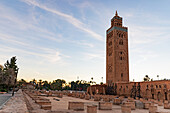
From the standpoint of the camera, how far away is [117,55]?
222 feet

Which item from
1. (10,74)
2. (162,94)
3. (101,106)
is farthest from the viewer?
(10,74)

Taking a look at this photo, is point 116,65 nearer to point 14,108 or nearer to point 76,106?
point 76,106

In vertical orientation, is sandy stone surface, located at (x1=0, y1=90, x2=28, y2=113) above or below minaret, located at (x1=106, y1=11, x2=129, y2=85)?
below

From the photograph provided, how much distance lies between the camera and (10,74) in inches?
1639

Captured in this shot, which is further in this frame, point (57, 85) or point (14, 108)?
point (57, 85)

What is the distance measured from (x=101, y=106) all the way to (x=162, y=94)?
29172 mm

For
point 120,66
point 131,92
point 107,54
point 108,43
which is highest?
point 108,43

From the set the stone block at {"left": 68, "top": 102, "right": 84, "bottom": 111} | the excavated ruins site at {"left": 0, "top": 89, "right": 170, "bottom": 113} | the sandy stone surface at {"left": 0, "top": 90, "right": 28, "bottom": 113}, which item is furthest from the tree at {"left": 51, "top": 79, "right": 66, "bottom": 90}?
the sandy stone surface at {"left": 0, "top": 90, "right": 28, "bottom": 113}

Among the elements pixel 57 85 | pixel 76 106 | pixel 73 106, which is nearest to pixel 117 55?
pixel 76 106

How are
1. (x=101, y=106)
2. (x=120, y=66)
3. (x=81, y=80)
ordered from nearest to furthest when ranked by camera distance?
(x=101, y=106), (x=120, y=66), (x=81, y=80)

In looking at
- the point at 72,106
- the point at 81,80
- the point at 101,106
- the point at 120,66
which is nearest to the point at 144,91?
the point at 120,66

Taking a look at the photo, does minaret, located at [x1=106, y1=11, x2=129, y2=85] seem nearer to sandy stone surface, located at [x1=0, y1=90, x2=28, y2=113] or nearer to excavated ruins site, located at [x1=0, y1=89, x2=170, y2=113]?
excavated ruins site, located at [x1=0, y1=89, x2=170, y2=113]

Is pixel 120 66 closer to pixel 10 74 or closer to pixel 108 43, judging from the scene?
pixel 108 43

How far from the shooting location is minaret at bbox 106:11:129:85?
66575mm
